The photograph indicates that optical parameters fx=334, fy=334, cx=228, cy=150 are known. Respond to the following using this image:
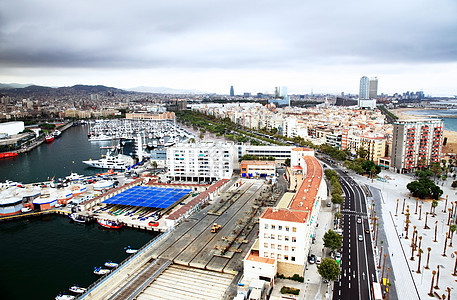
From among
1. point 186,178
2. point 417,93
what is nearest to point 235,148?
point 186,178

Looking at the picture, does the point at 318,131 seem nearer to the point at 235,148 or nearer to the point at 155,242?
the point at 235,148

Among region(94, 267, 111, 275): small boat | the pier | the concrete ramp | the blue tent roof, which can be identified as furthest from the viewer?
the blue tent roof

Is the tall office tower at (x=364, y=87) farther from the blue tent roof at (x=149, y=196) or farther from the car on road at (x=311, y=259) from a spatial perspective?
the car on road at (x=311, y=259)

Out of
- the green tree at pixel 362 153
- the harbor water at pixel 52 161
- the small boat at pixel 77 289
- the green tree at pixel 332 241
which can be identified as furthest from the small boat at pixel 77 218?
the green tree at pixel 362 153

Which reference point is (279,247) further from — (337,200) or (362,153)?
(362,153)

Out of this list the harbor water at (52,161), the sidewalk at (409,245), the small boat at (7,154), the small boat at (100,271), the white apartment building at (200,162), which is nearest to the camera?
the sidewalk at (409,245)

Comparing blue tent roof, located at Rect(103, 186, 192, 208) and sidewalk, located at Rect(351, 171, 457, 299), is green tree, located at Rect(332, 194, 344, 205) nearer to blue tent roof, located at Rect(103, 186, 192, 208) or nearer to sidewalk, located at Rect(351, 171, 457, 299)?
sidewalk, located at Rect(351, 171, 457, 299)

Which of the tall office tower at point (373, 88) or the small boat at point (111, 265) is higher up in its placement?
the tall office tower at point (373, 88)

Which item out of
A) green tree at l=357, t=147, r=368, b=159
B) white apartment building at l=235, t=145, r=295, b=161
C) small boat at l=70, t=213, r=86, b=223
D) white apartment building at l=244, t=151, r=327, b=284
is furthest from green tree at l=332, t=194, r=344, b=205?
small boat at l=70, t=213, r=86, b=223
